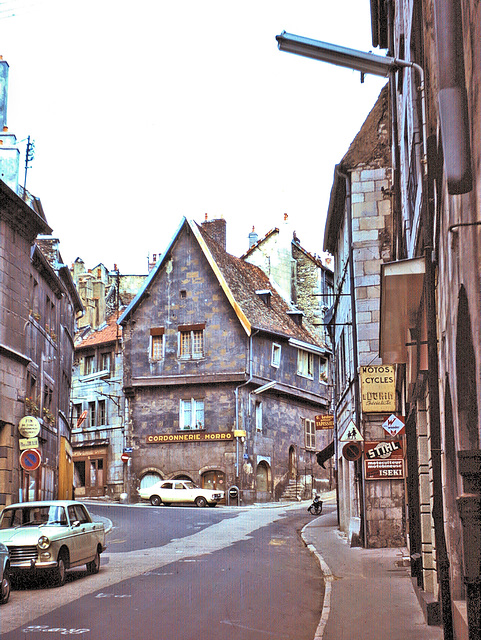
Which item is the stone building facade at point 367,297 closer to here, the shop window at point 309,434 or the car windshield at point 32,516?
the car windshield at point 32,516

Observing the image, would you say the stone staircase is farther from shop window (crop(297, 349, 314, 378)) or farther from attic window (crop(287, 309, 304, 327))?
attic window (crop(287, 309, 304, 327))

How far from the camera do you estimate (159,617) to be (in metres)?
11.0

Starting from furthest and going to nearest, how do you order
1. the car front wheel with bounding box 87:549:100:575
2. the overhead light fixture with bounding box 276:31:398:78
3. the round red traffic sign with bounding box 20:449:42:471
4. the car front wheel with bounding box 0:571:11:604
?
the round red traffic sign with bounding box 20:449:42:471
the car front wheel with bounding box 87:549:100:575
the car front wheel with bounding box 0:571:11:604
the overhead light fixture with bounding box 276:31:398:78

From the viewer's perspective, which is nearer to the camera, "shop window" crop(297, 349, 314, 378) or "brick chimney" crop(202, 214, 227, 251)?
"shop window" crop(297, 349, 314, 378)

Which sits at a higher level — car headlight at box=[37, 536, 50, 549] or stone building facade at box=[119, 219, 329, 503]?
stone building facade at box=[119, 219, 329, 503]

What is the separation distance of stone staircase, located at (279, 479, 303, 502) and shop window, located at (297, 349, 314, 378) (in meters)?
5.97

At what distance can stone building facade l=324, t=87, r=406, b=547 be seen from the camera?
830 inches

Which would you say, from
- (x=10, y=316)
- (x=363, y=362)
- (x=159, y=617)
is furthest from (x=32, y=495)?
(x=159, y=617)

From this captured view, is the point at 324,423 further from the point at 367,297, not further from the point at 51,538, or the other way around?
the point at 51,538

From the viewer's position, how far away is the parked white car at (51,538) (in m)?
14.4

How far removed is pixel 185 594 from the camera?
13.0 meters

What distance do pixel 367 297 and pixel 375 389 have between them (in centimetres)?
248

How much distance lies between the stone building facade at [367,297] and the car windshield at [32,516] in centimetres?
764

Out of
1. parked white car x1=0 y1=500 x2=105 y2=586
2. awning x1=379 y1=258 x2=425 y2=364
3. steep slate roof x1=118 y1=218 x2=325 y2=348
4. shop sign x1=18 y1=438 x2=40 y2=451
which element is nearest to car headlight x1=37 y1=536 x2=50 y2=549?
parked white car x1=0 y1=500 x2=105 y2=586
